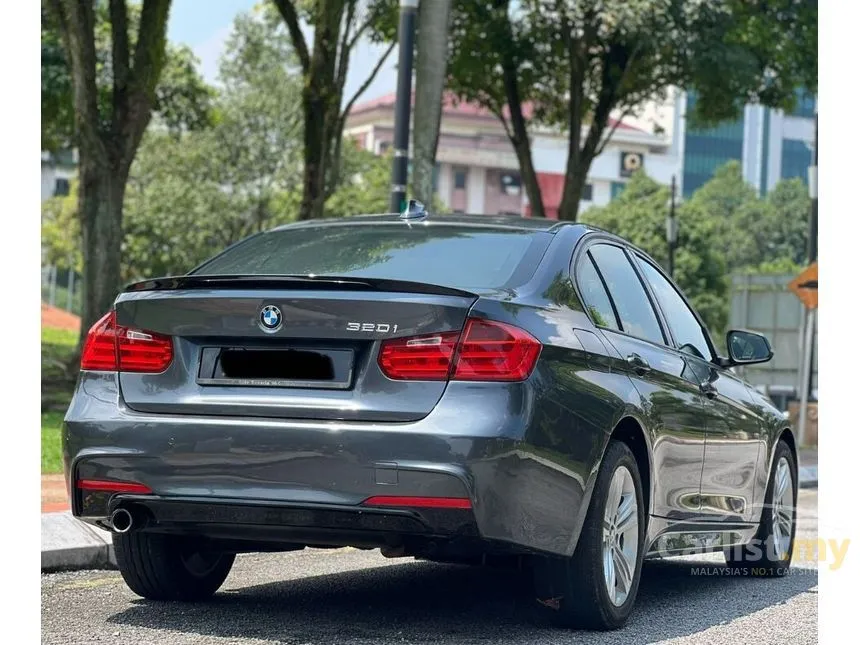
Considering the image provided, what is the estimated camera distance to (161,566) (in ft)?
20.8

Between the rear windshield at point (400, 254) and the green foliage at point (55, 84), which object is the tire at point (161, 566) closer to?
the rear windshield at point (400, 254)

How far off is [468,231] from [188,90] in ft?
112

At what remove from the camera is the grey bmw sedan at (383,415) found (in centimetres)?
526

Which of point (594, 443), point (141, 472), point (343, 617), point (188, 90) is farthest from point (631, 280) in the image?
point (188, 90)

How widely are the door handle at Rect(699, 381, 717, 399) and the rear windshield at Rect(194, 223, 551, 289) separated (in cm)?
141

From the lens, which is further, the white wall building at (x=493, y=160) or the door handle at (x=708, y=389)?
the white wall building at (x=493, y=160)

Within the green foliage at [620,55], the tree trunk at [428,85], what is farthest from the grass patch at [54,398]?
the green foliage at [620,55]

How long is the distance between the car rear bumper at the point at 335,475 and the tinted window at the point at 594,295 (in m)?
0.83

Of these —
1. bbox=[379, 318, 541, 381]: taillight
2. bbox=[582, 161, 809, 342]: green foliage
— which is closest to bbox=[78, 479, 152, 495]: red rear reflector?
bbox=[379, 318, 541, 381]: taillight

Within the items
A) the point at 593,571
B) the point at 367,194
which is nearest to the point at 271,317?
the point at 593,571

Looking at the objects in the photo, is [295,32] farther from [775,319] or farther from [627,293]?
[627,293]

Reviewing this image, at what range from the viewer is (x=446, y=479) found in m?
5.18

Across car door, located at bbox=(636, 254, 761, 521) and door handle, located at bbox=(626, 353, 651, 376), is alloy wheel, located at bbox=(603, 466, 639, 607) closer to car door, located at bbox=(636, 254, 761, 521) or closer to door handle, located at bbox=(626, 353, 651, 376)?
door handle, located at bbox=(626, 353, 651, 376)
